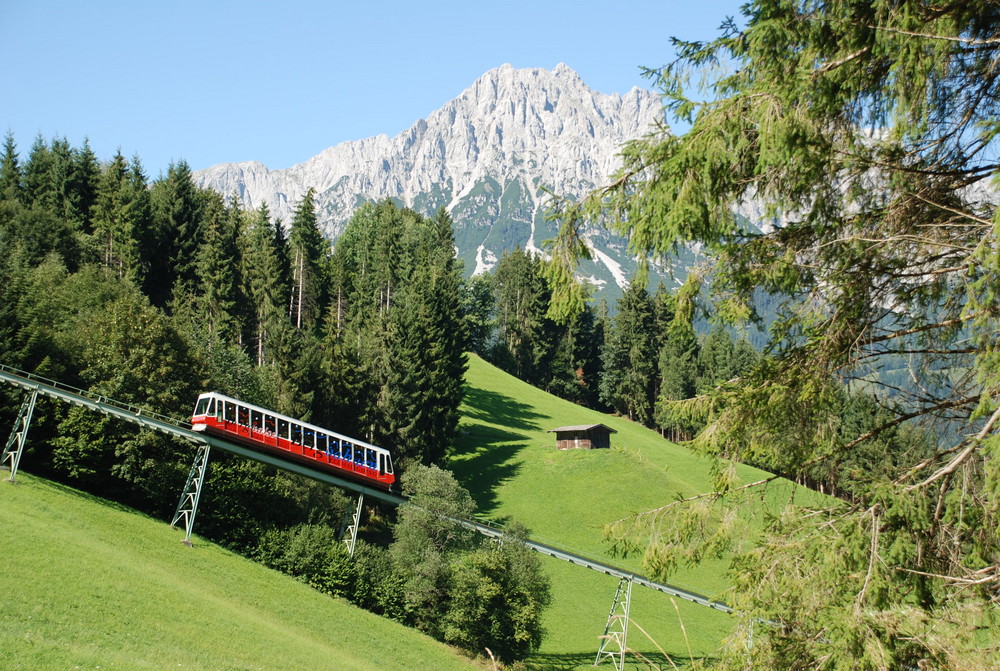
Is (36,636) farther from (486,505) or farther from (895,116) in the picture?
→ (486,505)

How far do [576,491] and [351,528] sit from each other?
22318 millimetres

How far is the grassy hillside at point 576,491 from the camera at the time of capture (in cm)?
4062

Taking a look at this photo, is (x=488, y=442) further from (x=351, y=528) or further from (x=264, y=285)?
(x=351, y=528)

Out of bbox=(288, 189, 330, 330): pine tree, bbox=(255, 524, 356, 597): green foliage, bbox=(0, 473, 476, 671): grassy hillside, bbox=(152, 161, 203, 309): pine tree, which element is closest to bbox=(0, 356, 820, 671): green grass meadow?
bbox=(0, 473, 476, 671): grassy hillside

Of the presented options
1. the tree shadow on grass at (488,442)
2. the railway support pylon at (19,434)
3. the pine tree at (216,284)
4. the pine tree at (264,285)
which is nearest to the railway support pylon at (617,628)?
the tree shadow on grass at (488,442)

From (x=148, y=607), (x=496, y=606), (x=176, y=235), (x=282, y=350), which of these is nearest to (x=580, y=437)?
(x=282, y=350)

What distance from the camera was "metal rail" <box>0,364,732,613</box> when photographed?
36.4m

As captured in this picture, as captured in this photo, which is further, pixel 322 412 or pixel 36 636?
pixel 322 412

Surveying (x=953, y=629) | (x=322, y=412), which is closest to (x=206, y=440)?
(x=322, y=412)

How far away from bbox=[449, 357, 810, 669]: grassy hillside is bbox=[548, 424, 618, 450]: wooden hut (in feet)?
4.31

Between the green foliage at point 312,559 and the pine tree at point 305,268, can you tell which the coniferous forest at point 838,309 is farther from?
the pine tree at point 305,268

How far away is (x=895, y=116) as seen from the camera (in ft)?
27.7

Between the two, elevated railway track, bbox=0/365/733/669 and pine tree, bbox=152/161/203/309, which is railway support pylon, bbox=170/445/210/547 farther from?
pine tree, bbox=152/161/203/309

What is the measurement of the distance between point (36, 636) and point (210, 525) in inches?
846
